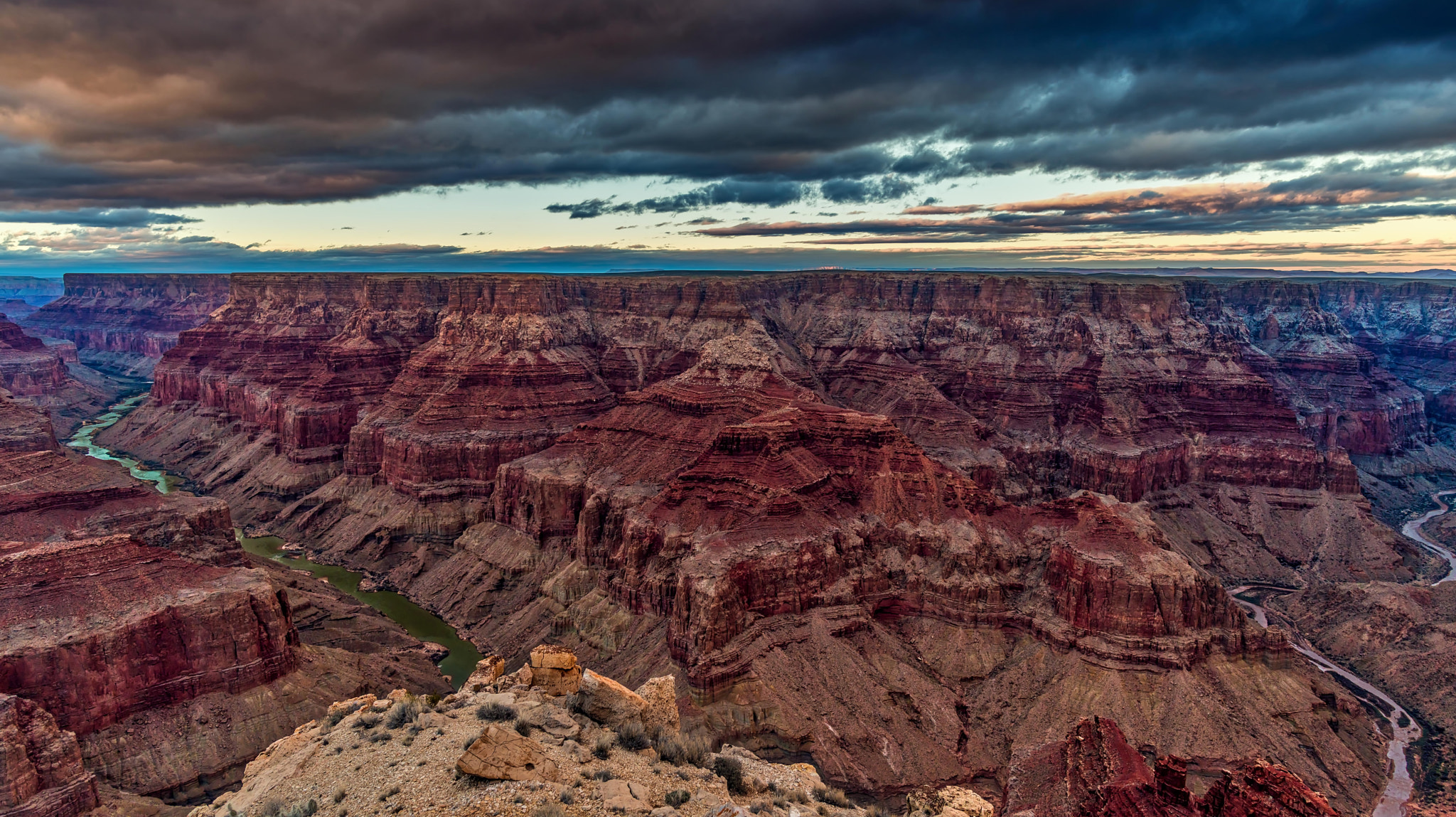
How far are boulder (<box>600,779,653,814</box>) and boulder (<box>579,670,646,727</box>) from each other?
466 centimetres

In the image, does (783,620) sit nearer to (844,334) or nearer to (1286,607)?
(1286,607)

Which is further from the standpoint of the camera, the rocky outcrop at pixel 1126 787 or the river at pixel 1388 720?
the river at pixel 1388 720

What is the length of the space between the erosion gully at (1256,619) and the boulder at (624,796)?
148 ft

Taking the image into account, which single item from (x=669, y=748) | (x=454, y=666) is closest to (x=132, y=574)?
(x=454, y=666)

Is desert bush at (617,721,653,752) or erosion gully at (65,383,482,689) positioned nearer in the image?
desert bush at (617,721,653,752)

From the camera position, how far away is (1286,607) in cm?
8294

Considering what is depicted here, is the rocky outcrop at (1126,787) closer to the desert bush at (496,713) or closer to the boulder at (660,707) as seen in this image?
the boulder at (660,707)

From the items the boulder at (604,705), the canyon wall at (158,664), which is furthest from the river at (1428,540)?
the canyon wall at (158,664)

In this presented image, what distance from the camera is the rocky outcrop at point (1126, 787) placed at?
23.3m

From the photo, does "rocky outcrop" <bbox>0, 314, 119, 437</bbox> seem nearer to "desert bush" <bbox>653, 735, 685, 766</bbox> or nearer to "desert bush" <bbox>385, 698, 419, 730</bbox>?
"desert bush" <bbox>385, 698, 419, 730</bbox>

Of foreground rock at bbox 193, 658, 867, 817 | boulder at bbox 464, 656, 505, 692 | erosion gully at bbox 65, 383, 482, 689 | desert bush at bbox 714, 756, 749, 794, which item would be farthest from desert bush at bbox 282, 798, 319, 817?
erosion gully at bbox 65, 383, 482, 689

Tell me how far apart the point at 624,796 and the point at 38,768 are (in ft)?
115

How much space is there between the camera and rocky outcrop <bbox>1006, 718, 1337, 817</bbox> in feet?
76.3

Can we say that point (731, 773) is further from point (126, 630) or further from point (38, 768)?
point (126, 630)
